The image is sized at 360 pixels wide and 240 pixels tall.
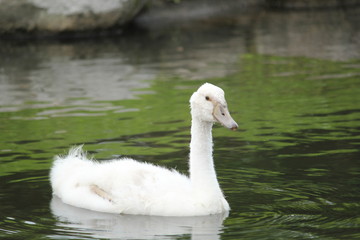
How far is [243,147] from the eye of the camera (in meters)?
11.5

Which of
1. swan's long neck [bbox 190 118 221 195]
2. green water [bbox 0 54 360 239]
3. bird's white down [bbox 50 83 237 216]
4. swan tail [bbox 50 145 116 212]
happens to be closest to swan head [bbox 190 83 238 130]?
bird's white down [bbox 50 83 237 216]

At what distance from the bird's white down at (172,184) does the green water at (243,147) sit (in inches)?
7.8

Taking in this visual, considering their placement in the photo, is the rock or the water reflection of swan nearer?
the water reflection of swan

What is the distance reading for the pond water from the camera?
8.25m

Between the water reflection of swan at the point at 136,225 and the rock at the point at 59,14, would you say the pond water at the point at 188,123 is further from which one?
the rock at the point at 59,14

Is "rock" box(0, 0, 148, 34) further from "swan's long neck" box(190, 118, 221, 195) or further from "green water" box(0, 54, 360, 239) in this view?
"swan's long neck" box(190, 118, 221, 195)

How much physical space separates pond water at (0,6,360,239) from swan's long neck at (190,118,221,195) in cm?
34

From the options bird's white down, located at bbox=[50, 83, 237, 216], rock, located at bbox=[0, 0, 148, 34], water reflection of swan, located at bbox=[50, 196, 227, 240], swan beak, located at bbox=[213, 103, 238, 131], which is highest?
rock, located at bbox=[0, 0, 148, 34]

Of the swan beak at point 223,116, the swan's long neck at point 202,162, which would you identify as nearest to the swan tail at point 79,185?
the swan's long neck at point 202,162

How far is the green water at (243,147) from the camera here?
811 cm

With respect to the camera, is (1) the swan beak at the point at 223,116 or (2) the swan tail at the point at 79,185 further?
(2) the swan tail at the point at 79,185

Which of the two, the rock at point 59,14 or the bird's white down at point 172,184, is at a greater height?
the rock at point 59,14

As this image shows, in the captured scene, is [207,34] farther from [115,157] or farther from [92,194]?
[92,194]

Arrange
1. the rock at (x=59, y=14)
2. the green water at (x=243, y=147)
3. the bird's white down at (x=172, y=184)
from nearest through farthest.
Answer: the green water at (x=243, y=147) < the bird's white down at (x=172, y=184) < the rock at (x=59, y=14)
